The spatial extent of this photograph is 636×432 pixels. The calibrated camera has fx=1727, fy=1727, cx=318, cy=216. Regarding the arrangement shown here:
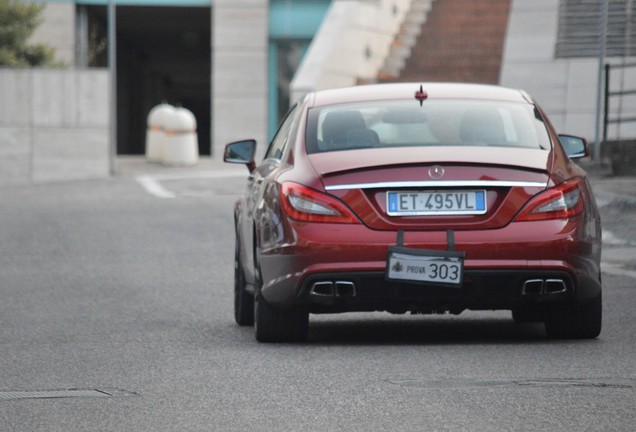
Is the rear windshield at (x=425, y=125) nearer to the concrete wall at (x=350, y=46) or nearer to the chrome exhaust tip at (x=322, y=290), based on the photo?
the chrome exhaust tip at (x=322, y=290)

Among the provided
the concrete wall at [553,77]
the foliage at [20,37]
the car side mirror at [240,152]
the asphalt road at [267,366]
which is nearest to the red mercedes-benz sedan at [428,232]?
the asphalt road at [267,366]

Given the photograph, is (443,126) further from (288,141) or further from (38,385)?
(38,385)

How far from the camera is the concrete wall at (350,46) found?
32.0m

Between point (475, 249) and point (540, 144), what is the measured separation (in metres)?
0.97

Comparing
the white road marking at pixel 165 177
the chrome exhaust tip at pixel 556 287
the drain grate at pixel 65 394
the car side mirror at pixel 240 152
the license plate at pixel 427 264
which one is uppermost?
the car side mirror at pixel 240 152

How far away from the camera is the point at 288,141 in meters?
9.91

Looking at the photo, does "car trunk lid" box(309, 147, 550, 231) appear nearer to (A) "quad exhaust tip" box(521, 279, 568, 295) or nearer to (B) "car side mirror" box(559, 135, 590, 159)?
(A) "quad exhaust tip" box(521, 279, 568, 295)

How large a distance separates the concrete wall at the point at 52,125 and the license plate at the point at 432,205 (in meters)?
23.9

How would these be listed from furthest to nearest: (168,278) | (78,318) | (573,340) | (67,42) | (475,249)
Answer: (67,42) < (168,278) < (78,318) < (573,340) < (475,249)

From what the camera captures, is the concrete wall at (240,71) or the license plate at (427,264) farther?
the concrete wall at (240,71)

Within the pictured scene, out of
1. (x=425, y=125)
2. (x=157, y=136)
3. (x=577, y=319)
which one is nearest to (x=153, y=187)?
(x=157, y=136)

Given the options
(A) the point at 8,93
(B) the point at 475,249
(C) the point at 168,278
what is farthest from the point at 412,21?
(B) the point at 475,249

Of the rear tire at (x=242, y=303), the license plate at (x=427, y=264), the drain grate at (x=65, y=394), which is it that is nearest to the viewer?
the drain grate at (x=65, y=394)

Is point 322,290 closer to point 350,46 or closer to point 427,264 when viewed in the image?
point 427,264
